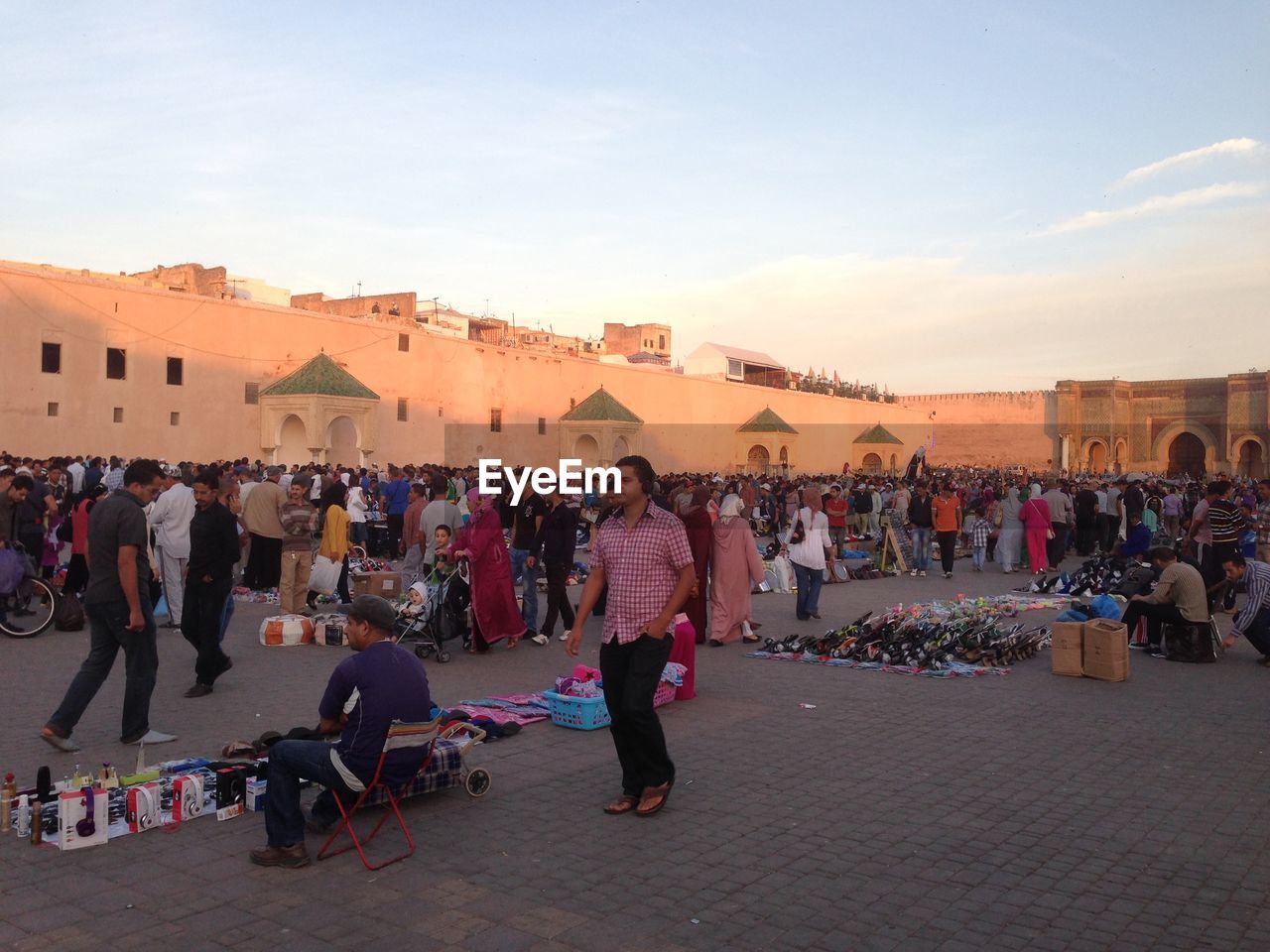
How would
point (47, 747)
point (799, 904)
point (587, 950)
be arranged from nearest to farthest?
1. point (587, 950)
2. point (799, 904)
3. point (47, 747)

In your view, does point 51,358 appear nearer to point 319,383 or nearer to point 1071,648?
point 319,383

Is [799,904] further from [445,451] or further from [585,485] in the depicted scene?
[445,451]

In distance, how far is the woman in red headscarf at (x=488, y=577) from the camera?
32.4ft

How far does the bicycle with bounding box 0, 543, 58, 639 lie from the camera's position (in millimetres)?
10328

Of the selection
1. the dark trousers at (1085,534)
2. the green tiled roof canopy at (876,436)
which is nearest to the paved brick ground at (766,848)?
the dark trousers at (1085,534)

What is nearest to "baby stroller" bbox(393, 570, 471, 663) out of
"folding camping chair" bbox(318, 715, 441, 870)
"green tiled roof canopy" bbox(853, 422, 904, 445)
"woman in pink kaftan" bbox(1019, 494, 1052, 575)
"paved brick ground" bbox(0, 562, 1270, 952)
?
"paved brick ground" bbox(0, 562, 1270, 952)

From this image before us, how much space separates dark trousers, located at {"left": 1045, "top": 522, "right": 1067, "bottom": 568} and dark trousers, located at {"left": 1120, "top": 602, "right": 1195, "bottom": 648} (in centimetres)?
862

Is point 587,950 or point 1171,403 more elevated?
point 1171,403

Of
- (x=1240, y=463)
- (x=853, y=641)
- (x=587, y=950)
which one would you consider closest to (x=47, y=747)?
(x=587, y=950)

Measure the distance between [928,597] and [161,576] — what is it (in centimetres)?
979

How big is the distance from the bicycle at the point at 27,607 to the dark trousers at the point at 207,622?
3444 millimetres

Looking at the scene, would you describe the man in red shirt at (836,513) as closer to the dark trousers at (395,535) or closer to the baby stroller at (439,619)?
the dark trousers at (395,535)

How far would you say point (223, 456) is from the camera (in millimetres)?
28438

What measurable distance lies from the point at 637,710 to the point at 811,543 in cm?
708
